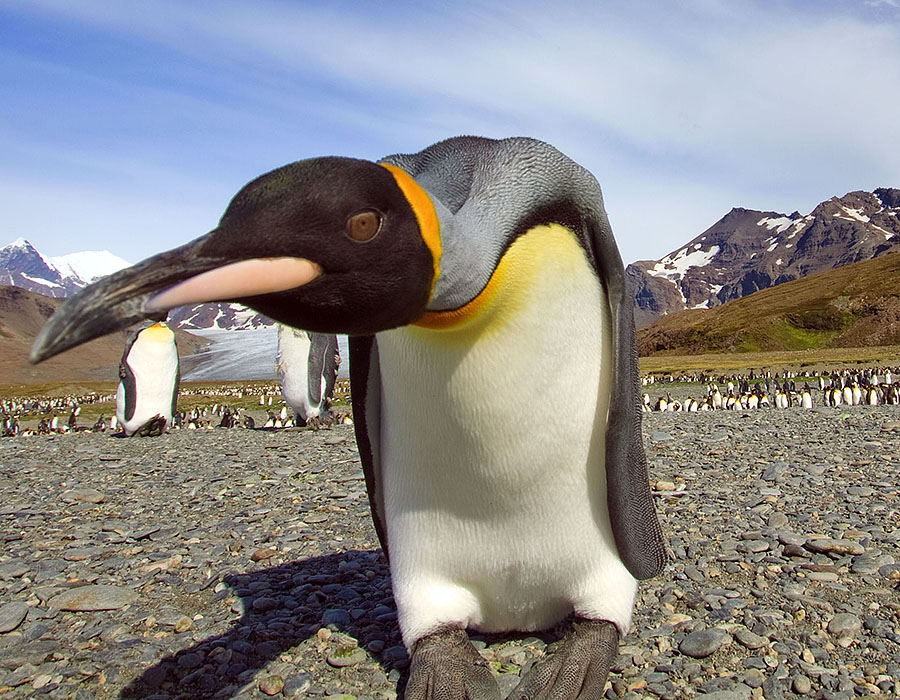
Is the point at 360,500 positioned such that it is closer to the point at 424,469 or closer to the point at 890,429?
the point at 424,469

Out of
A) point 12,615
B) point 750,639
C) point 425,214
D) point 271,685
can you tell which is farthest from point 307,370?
point 425,214

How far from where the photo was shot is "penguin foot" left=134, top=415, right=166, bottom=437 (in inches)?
484

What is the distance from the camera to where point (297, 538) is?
15.1 feet

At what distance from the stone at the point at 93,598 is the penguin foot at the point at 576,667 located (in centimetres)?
210

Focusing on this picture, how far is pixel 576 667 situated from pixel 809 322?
227 feet

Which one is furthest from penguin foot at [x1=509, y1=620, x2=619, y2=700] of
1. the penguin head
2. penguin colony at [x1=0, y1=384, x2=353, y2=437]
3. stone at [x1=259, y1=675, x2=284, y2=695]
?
penguin colony at [x1=0, y1=384, x2=353, y2=437]

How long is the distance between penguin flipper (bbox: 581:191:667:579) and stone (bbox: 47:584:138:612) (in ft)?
8.10

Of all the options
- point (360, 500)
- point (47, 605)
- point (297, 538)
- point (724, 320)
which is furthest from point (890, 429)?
point (724, 320)

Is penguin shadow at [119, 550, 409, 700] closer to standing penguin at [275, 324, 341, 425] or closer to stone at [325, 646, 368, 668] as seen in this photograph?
stone at [325, 646, 368, 668]

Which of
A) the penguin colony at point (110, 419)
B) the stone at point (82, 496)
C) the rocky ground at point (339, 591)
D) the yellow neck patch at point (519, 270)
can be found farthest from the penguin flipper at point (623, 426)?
the penguin colony at point (110, 419)

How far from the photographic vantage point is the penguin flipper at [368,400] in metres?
2.65

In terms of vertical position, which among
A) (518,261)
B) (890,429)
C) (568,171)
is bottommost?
(890,429)

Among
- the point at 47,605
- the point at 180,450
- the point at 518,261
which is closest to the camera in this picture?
the point at 518,261

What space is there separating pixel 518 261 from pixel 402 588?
52.7 inches
